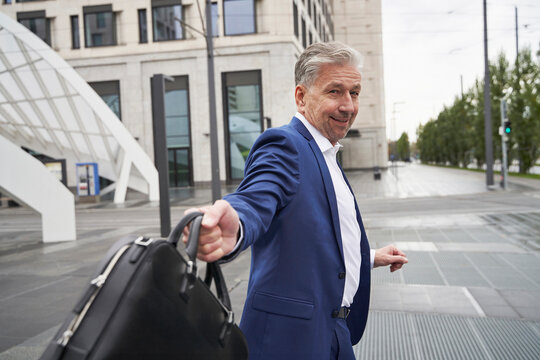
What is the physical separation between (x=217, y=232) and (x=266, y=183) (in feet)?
1.18

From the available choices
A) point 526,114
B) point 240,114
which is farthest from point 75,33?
point 526,114

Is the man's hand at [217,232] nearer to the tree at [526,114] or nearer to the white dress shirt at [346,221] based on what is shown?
the white dress shirt at [346,221]

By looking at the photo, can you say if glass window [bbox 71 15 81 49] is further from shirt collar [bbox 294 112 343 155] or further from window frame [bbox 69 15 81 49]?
shirt collar [bbox 294 112 343 155]

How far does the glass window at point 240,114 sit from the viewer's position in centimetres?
2991

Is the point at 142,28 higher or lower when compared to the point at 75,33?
higher

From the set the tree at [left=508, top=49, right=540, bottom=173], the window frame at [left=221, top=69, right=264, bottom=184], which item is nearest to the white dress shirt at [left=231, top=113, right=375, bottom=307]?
the window frame at [left=221, top=69, right=264, bottom=184]

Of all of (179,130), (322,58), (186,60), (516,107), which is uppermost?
(186,60)

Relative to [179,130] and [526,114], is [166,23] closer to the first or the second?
[179,130]

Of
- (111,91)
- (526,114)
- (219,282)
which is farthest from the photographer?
(111,91)

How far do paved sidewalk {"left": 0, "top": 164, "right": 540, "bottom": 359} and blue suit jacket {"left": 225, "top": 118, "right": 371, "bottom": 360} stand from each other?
2.24 m

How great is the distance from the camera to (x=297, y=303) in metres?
1.51

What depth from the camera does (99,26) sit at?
2983 cm

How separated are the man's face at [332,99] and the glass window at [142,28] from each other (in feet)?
101

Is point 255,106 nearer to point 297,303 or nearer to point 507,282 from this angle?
point 507,282
